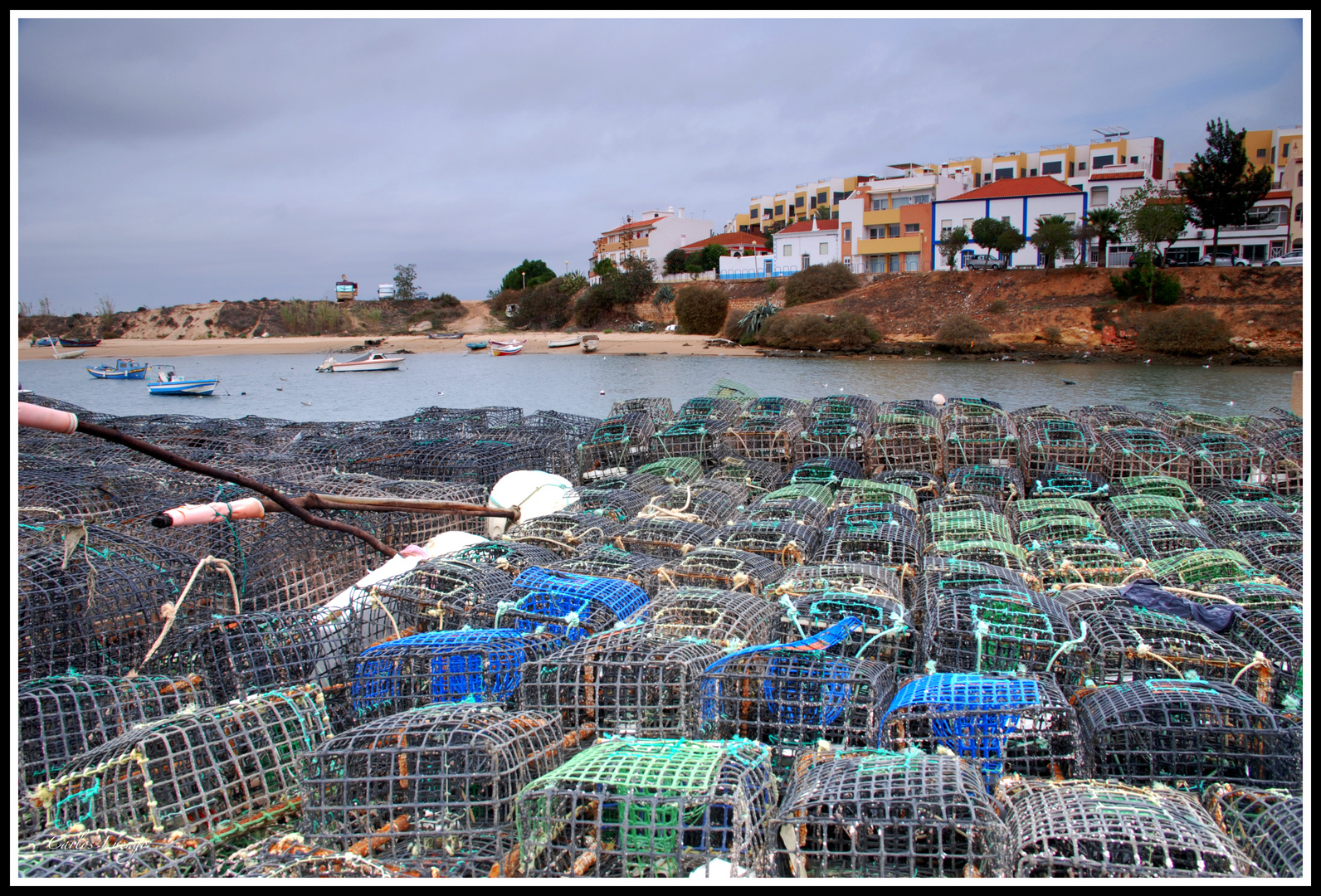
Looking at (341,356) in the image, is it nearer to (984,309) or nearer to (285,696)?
(984,309)

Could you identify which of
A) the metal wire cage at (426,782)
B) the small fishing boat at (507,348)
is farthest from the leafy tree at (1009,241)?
the metal wire cage at (426,782)

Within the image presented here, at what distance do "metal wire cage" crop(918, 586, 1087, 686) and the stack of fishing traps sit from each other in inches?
0.6

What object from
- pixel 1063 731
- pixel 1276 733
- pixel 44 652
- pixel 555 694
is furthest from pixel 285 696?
pixel 1276 733

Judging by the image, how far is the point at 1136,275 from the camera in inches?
1222

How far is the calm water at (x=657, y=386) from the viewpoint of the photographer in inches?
873

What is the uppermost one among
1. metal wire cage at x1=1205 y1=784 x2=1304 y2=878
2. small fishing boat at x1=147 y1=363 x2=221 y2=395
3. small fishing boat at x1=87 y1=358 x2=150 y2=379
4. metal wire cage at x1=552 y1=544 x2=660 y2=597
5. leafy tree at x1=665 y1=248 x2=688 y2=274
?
leafy tree at x1=665 y1=248 x2=688 y2=274

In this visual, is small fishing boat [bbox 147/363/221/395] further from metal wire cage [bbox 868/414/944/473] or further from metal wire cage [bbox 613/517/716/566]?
metal wire cage [bbox 613/517/716/566]

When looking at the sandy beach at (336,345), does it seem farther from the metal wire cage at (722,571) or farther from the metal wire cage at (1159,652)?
the metal wire cage at (1159,652)

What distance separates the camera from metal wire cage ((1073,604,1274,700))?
10.4 ft

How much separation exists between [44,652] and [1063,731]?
373cm

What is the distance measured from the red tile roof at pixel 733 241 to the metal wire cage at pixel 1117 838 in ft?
172

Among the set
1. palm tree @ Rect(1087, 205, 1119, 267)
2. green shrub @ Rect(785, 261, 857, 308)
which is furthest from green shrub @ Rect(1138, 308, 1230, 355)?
green shrub @ Rect(785, 261, 857, 308)

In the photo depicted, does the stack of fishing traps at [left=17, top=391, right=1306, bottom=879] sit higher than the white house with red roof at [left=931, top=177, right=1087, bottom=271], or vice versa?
the white house with red roof at [left=931, top=177, right=1087, bottom=271]

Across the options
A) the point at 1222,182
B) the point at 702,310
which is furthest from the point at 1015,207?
the point at 702,310
